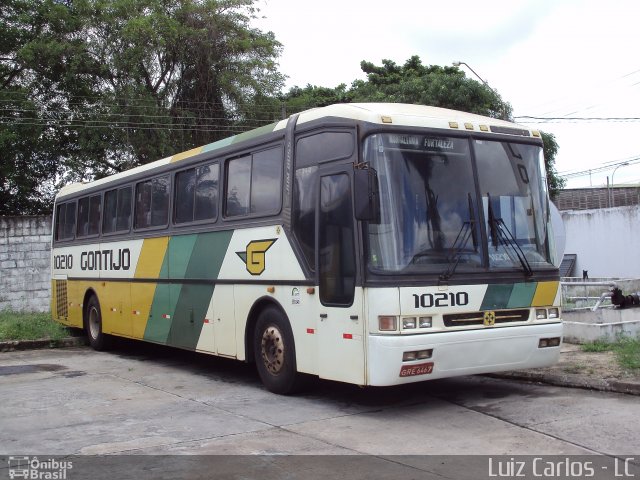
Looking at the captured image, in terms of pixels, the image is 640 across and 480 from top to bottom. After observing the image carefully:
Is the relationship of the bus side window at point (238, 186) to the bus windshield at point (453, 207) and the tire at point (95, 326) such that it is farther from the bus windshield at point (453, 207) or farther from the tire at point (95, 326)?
the tire at point (95, 326)

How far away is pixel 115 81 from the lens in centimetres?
2394

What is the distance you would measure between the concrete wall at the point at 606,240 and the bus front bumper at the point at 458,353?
835 inches

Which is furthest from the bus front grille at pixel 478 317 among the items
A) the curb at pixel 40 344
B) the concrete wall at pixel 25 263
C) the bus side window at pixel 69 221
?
the concrete wall at pixel 25 263

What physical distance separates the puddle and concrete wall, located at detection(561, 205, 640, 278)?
73.1 ft

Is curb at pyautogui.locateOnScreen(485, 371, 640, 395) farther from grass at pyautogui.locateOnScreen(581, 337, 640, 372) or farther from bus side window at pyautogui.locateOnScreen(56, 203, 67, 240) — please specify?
bus side window at pyautogui.locateOnScreen(56, 203, 67, 240)

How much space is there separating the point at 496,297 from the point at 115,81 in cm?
1957

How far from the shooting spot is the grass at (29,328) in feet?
50.3

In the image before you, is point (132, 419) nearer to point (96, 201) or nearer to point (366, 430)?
point (366, 430)

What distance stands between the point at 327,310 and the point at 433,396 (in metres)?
1.87

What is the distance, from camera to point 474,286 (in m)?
7.55

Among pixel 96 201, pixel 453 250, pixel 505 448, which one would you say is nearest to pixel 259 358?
pixel 453 250

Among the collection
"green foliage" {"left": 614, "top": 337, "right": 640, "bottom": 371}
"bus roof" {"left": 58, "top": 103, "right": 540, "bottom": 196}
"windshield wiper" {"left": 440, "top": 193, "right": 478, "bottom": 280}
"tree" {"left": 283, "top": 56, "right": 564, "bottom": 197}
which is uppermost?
"tree" {"left": 283, "top": 56, "right": 564, "bottom": 197}

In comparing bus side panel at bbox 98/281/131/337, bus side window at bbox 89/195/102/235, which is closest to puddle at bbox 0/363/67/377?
bus side panel at bbox 98/281/131/337

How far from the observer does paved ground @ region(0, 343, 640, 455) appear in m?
6.39
